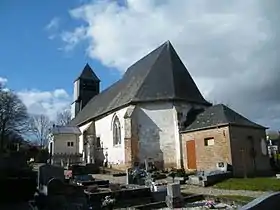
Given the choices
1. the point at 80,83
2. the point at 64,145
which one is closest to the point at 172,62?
the point at 64,145

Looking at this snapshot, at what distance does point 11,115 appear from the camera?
35.7 meters

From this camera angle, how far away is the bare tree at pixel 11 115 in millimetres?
34719

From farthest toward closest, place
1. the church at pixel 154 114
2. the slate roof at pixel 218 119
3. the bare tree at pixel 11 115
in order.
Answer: the bare tree at pixel 11 115 < the church at pixel 154 114 < the slate roof at pixel 218 119

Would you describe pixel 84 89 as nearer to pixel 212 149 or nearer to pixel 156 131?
pixel 156 131

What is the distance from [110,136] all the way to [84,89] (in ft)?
62.1

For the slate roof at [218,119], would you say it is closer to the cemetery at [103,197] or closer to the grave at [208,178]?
the grave at [208,178]

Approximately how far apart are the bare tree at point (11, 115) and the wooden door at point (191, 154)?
2089cm

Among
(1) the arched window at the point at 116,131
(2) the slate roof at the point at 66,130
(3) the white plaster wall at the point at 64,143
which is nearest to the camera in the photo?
(1) the arched window at the point at 116,131

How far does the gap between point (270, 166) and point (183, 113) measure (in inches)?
325

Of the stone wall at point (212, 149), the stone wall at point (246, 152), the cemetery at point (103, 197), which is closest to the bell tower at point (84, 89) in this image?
the stone wall at point (212, 149)

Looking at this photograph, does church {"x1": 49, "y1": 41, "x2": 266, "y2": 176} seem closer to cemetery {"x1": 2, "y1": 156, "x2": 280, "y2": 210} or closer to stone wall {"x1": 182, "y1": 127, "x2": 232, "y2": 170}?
stone wall {"x1": 182, "y1": 127, "x2": 232, "y2": 170}

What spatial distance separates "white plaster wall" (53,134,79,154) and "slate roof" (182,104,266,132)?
19032 mm

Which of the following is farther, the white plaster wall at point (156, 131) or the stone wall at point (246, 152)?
the white plaster wall at point (156, 131)

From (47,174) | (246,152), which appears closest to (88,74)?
(246,152)
